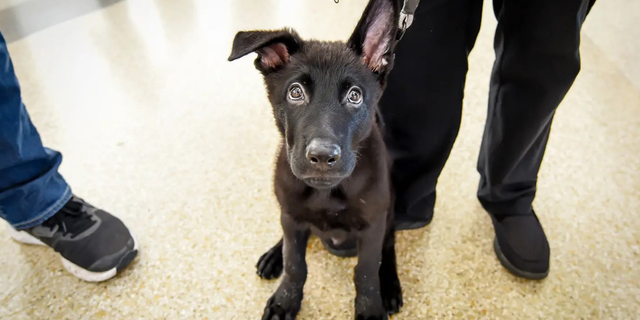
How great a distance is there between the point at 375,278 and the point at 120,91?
195 cm

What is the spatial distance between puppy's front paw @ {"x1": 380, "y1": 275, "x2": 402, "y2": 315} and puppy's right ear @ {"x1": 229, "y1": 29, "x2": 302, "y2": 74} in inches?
32.2

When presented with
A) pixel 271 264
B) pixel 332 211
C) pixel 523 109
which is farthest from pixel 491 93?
pixel 271 264

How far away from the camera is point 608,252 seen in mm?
1617

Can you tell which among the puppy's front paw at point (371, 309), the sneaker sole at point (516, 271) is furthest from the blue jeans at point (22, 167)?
the sneaker sole at point (516, 271)

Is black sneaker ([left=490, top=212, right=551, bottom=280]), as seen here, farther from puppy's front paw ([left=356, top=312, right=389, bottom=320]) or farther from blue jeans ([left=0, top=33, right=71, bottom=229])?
blue jeans ([left=0, top=33, right=71, bottom=229])

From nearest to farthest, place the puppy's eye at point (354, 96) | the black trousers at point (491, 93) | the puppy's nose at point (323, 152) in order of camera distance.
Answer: the puppy's nose at point (323, 152), the puppy's eye at point (354, 96), the black trousers at point (491, 93)

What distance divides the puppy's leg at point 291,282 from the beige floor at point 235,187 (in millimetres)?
75

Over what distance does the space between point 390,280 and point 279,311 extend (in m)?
0.39

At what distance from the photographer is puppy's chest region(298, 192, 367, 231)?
1.21m

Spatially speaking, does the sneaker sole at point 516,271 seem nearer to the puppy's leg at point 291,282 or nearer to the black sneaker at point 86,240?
the puppy's leg at point 291,282

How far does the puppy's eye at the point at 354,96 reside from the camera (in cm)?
106

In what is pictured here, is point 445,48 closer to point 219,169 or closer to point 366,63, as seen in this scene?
point 366,63

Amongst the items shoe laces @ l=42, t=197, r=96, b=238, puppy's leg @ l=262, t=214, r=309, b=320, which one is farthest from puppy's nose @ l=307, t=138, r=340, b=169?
shoe laces @ l=42, t=197, r=96, b=238

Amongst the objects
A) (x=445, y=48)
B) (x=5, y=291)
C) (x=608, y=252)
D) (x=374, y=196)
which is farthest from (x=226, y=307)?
(x=608, y=252)
